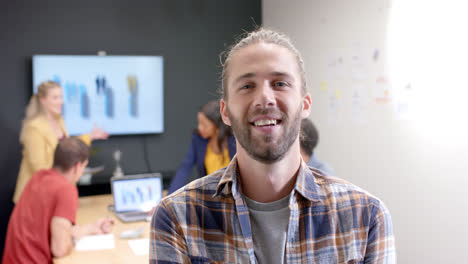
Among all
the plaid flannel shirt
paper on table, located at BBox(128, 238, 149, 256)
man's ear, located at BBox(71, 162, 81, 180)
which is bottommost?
paper on table, located at BBox(128, 238, 149, 256)

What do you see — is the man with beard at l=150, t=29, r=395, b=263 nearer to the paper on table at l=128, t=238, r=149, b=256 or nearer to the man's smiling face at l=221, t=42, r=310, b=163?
the man's smiling face at l=221, t=42, r=310, b=163

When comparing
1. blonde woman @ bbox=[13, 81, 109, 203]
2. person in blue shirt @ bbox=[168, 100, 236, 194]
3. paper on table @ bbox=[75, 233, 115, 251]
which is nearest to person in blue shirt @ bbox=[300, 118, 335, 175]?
person in blue shirt @ bbox=[168, 100, 236, 194]

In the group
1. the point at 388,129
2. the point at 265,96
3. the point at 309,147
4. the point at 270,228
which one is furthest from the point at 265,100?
the point at 388,129

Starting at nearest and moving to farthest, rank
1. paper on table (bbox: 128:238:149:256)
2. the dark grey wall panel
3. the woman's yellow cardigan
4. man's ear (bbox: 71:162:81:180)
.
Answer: paper on table (bbox: 128:238:149:256), man's ear (bbox: 71:162:81:180), the woman's yellow cardigan, the dark grey wall panel

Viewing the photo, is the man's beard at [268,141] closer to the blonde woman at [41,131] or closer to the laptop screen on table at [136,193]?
the laptop screen on table at [136,193]

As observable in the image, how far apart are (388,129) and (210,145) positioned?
1.27 metres

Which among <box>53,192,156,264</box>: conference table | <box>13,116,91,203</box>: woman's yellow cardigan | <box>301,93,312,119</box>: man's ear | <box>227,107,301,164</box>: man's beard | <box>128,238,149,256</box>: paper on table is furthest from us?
<box>13,116,91,203</box>: woman's yellow cardigan

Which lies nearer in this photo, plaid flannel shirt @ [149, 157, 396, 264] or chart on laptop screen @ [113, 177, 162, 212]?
plaid flannel shirt @ [149, 157, 396, 264]

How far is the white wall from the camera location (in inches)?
112

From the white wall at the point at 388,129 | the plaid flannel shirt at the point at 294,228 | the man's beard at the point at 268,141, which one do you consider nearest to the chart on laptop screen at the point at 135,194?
the white wall at the point at 388,129

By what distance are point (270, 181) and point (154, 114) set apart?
3.53 meters

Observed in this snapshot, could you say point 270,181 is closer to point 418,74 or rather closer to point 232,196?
point 232,196

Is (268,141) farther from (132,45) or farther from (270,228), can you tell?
(132,45)

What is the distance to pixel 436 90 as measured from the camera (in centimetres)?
292
